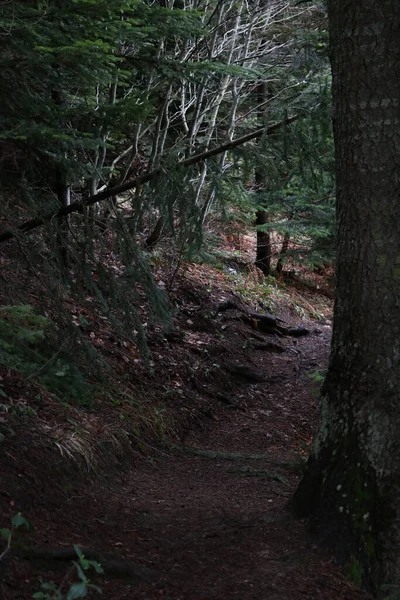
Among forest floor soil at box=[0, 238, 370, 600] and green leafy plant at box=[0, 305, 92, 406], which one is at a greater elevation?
green leafy plant at box=[0, 305, 92, 406]

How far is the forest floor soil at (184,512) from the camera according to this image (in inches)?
145

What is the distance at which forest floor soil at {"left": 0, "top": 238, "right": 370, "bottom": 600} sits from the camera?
3695mm

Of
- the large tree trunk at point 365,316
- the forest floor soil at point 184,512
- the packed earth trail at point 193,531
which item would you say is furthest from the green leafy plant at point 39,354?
the large tree trunk at point 365,316

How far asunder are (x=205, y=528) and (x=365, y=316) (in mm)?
1935

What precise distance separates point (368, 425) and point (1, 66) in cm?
453

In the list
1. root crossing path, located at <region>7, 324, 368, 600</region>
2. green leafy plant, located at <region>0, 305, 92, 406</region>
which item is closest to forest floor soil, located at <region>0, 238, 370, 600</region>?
root crossing path, located at <region>7, 324, 368, 600</region>

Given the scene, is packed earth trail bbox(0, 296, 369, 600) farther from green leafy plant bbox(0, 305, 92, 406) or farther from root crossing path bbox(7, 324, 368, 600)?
green leafy plant bbox(0, 305, 92, 406)

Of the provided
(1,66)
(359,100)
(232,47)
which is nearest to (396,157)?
(359,100)

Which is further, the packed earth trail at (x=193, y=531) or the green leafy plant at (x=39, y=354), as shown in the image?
the green leafy plant at (x=39, y=354)

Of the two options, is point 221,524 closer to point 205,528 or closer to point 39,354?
point 205,528

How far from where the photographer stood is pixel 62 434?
5.51 meters

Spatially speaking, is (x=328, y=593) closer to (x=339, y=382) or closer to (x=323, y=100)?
(x=339, y=382)

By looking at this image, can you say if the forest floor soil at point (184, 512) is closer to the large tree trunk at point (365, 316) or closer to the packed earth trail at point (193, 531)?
the packed earth trail at point (193, 531)

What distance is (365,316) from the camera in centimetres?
415
